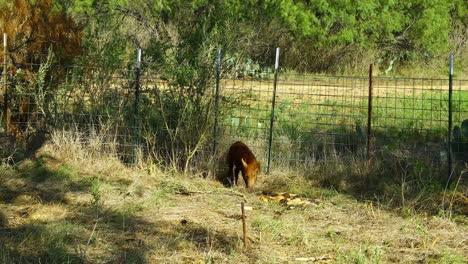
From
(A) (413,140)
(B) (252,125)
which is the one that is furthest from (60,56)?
(A) (413,140)

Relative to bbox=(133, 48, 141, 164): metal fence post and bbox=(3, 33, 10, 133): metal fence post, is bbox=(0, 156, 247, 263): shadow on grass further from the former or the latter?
bbox=(3, 33, 10, 133): metal fence post

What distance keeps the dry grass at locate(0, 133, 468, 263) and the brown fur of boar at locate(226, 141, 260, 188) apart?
186 millimetres

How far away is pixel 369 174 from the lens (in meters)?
9.48

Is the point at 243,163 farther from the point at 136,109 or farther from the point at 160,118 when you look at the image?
the point at 136,109

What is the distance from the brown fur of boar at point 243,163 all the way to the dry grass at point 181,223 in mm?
186

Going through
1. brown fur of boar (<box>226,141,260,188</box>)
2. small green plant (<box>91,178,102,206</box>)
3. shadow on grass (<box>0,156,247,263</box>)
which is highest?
brown fur of boar (<box>226,141,260,188</box>)

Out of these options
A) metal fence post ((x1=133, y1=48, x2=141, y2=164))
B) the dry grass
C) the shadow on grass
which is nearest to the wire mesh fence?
metal fence post ((x1=133, y1=48, x2=141, y2=164))

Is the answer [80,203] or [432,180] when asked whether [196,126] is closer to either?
[80,203]

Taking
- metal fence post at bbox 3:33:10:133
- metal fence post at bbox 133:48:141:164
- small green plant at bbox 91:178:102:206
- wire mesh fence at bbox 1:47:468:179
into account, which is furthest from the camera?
metal fence post at bbox 3:33:10:133

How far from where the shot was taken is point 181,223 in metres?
7.49

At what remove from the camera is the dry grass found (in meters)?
6.47

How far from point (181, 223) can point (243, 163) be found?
192 centimetres

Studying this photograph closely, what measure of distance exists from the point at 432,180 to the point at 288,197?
78.4 inches

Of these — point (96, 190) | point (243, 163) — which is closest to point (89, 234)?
point (96, 190)
